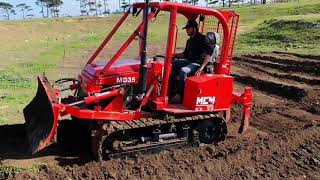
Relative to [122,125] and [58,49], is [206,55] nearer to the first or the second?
[122,125]

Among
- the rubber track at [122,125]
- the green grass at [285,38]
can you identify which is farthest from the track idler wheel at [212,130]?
the green grass at [285,38]

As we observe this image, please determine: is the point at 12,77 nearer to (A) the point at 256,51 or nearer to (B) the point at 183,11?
(B) the point at 183,11

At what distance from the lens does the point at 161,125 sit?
28.5 feet

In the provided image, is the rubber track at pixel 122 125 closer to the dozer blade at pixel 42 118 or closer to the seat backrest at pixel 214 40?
the dozer blade at pixel 42 118

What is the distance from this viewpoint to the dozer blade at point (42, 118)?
25.6 feet

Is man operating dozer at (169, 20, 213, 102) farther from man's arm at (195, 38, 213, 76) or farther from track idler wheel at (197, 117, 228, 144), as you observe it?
track idler wheel at (197, 117, 228, 144)

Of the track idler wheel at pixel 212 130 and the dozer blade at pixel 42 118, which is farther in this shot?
the track idler wheel at pixel 212 130

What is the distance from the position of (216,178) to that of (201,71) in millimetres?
2109

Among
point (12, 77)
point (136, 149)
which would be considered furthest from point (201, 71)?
point (12, 77)

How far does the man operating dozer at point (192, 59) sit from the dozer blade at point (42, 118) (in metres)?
2.31

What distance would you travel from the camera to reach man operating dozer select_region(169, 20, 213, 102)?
8945 mm

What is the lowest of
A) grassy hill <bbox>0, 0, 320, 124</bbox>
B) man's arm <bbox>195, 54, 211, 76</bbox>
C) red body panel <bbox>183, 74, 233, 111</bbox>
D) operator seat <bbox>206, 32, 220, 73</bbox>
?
grassy hill <bbox>0, 0, 320, 124</bbox>

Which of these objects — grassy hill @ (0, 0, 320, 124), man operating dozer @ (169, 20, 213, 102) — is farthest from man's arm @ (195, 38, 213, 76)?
grassy hill @ (0, 0, 320, 124)

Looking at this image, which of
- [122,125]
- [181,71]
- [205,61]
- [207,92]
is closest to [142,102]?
[122,125]
